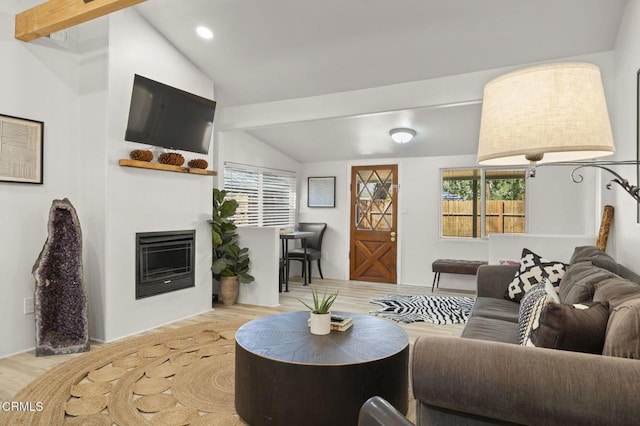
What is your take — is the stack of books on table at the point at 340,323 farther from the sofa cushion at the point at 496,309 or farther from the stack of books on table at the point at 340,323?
the sofa cushion at the point at 496,309

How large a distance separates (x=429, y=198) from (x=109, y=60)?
4805 millimetres

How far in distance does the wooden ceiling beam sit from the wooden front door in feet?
→ 15.6

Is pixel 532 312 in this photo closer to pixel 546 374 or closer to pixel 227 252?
pixel 546 374

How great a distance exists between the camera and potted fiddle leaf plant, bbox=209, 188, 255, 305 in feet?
15.9

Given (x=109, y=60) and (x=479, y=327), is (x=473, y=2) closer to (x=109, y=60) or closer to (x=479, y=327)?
(x=479, y=327)

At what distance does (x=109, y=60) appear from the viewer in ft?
11.8

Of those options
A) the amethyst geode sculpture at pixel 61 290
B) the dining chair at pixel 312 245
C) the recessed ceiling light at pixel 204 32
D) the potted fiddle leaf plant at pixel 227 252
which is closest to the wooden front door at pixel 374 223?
the dining chair at pixel 312 245

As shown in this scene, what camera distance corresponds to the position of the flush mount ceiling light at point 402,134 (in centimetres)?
541

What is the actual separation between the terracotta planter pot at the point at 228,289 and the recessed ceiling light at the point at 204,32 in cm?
277

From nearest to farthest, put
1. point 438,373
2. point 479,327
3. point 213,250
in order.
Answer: point 438,373, point 479,327, point 213,250

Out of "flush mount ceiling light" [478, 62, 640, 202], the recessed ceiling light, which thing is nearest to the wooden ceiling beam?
the recessed ceiling light

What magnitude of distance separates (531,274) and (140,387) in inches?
117

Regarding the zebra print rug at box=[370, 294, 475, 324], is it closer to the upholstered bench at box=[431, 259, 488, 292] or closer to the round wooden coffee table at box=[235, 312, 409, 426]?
the upholstered bench at box=[431, 259, 488, 292]

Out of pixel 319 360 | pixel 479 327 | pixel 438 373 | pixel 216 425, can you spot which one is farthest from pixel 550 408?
pixel 216 425
